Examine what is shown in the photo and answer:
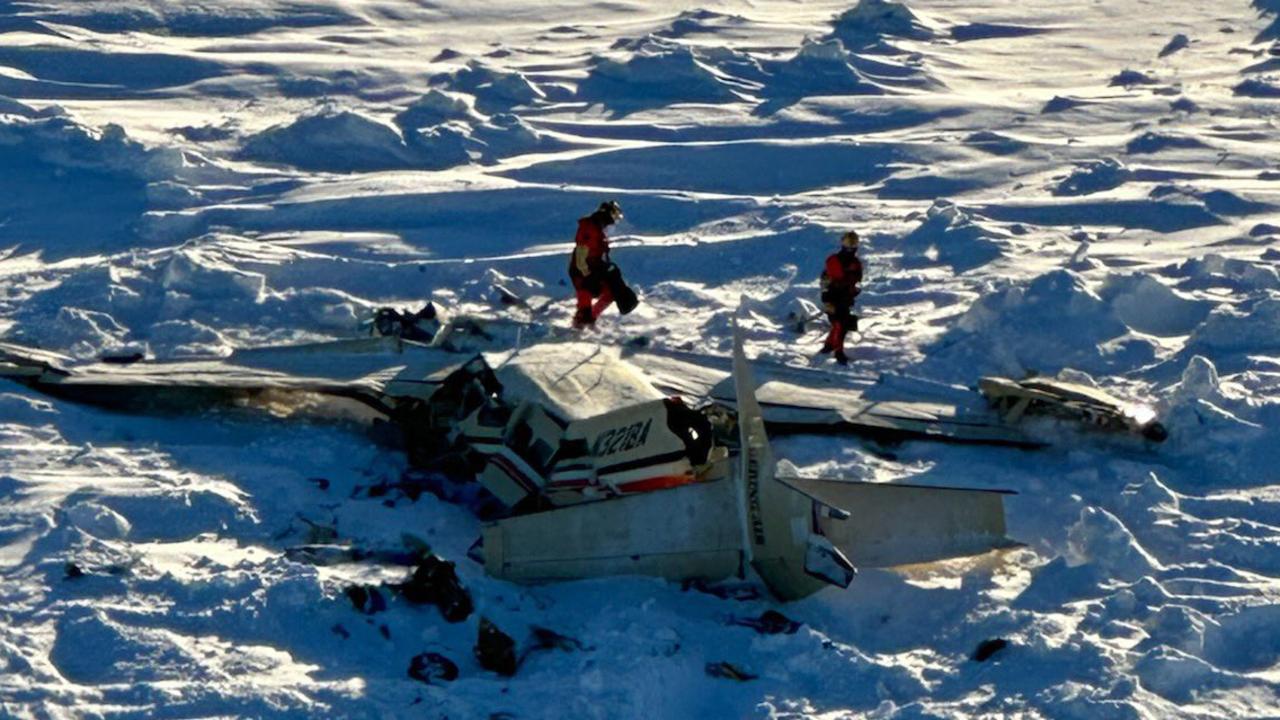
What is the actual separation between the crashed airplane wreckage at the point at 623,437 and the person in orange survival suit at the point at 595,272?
154 centimetres

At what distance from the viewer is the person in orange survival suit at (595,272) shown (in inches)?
610

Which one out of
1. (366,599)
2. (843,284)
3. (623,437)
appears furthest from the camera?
(843,284)

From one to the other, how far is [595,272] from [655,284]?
6.60ft

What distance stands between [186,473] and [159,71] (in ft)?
42.7

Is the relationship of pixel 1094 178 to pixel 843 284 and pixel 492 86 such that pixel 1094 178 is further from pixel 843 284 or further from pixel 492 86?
pixel 492 86

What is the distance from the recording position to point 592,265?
15.6 m

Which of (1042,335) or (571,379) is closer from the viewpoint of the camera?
(571,379)

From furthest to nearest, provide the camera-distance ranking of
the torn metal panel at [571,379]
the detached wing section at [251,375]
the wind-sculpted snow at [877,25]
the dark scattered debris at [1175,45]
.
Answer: the dark scattered debris at [1175,45], the wind-sculpted snow at [877,25], the detached wing section at [251,375], the torn metal panel at [571,379]

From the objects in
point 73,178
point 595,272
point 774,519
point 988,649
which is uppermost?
point 774,519

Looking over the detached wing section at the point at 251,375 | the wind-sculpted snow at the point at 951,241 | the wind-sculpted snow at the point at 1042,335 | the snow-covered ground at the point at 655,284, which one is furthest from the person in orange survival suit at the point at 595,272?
the wind-sculpted snow at the point at 951,241

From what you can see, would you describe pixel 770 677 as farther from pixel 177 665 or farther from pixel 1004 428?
pixel 1004 428

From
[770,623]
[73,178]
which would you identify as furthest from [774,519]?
[73,178]

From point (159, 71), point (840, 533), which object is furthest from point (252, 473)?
point (159, 71)

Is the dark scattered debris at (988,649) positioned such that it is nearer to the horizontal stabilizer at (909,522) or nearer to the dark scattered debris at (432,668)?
the horizontal stabilizer at (909,522)
